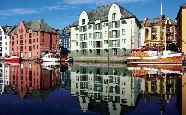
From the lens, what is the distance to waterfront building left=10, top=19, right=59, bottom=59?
114 meters

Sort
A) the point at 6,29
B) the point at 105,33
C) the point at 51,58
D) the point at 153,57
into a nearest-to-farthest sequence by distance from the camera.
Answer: the point at 153,57 < the point at 105,33 < the point at 51,58 < the point at 6,29

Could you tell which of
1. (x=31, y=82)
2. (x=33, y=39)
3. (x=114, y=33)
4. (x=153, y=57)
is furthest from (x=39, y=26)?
(x=31, y=82)

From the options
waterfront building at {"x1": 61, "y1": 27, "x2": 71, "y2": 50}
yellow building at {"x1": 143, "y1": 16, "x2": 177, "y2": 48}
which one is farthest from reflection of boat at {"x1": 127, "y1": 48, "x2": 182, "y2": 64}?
waterfront building at {"x1": 61, "y1": 27, "x2": 71, "y2": 50}

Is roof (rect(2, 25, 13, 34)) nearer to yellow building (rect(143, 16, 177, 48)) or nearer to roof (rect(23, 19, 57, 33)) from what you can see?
roof (rect(23, 19, 57, 33))

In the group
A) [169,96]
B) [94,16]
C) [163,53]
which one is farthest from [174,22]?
[169,96]

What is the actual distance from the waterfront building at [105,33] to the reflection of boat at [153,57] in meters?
10.5

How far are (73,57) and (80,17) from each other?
11.7m

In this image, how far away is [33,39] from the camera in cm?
11569

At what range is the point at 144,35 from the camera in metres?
99.6

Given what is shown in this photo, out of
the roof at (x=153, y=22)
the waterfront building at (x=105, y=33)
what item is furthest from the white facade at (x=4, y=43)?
the roof at (x=153, y=22)

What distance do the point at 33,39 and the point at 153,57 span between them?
5676 centimetres

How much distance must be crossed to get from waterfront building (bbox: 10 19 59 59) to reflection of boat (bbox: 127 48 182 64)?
4405 centimetres

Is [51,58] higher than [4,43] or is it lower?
lower

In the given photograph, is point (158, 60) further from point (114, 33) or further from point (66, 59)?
point (66, 59)
